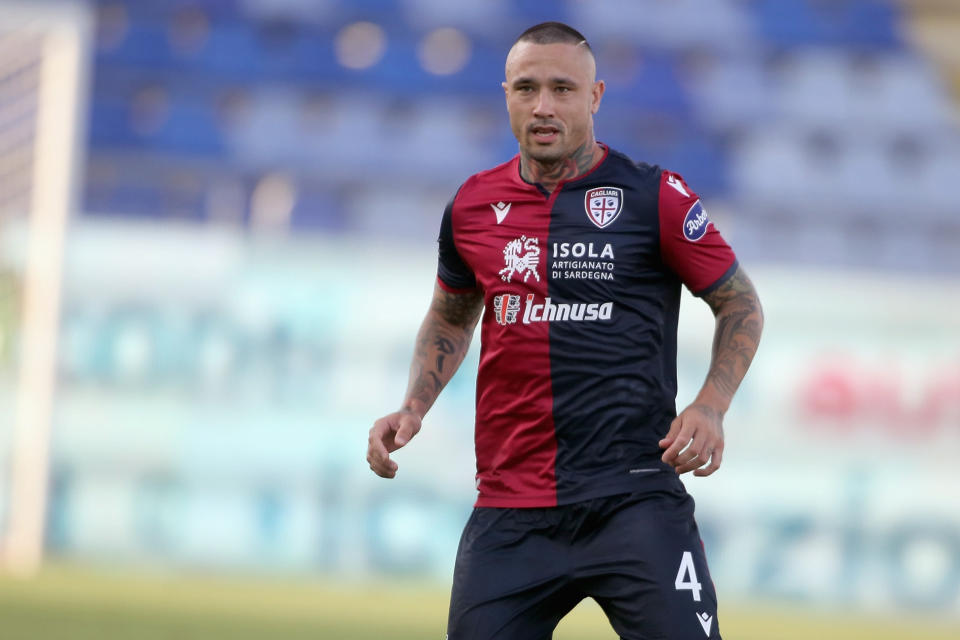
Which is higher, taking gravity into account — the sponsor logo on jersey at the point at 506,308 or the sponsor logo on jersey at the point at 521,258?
the sponsor logo on jersey at the point at 521,258

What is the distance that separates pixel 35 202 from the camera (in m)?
12.4

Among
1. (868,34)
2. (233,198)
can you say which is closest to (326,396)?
(233,198)

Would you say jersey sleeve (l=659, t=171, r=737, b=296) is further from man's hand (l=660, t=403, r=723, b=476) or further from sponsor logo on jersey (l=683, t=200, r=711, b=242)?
man's hand (l=660, t=403, r=723, b=476)

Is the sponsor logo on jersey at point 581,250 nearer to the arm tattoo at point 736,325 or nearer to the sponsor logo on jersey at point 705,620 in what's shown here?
the arm tattoo at point 736,325

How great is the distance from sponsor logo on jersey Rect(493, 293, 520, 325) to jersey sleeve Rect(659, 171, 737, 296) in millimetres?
390

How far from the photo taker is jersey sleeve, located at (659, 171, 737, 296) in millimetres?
3814

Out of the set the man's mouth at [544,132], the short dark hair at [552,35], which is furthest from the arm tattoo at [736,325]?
the short dark hair at [552,35]

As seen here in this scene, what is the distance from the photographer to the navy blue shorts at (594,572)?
3.70 m

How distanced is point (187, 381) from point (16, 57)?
3520 millimetres

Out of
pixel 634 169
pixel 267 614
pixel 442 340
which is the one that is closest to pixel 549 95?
pixel 634 169

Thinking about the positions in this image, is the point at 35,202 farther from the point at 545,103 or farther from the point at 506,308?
the point at 545,103

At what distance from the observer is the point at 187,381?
11.7 m

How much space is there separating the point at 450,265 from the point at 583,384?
0.61 meters

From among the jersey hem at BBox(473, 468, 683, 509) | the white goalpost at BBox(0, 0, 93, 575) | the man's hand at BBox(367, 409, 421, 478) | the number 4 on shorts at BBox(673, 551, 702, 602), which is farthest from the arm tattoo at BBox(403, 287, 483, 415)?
the white goalpost at BBox(0, 0, 93, 575)
